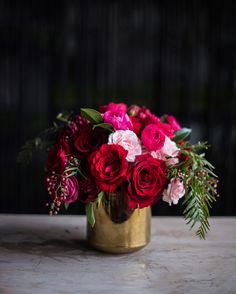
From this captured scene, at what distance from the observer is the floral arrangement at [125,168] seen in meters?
1.03

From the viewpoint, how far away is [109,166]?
1.03m

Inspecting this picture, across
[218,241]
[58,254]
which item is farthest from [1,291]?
[218,241]

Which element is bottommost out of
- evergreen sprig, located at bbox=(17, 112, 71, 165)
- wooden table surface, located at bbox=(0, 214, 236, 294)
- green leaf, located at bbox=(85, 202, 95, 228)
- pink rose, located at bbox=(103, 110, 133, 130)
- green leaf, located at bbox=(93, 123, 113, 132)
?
wooden table surface, located at bbox=(0, 214, 236, 294)

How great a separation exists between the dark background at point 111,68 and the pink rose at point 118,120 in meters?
1.43

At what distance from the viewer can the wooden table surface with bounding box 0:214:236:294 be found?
98cm

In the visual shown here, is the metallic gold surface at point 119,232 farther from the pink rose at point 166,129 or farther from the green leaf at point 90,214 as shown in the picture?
the pink rose at point 166,129


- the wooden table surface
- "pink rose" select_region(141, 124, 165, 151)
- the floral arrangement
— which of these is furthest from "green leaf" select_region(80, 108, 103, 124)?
the wooden table surface

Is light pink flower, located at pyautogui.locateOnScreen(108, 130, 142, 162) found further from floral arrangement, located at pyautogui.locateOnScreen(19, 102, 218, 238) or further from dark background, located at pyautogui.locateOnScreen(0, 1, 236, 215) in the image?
dark background, located at pyautogui.locateOnScreen(0, 1, 236, 215)

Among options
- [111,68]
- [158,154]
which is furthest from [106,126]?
[111,68]

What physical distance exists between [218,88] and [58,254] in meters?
1.69

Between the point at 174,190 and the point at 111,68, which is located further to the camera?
the point at 111,68

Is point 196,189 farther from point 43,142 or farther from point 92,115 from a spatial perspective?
point 43,142

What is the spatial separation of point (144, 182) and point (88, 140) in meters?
0.17

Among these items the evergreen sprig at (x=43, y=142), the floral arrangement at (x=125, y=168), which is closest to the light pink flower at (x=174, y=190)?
the floral arrangement at (x=125, y=168)
